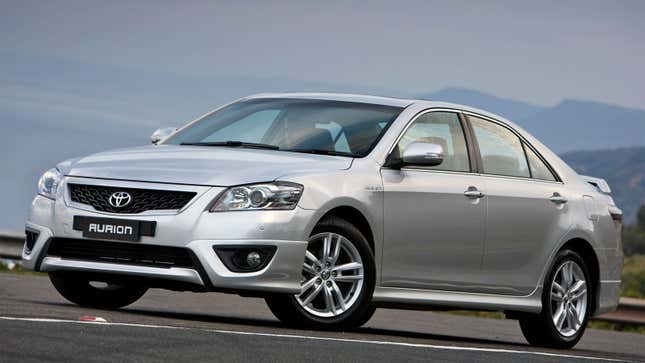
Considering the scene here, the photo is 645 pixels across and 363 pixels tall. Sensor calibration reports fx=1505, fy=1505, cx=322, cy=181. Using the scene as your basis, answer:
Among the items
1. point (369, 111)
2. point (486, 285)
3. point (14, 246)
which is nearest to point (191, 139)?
point (369, 111)

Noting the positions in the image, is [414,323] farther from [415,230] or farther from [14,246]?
[14,246]

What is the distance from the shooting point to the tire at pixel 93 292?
10468 mm

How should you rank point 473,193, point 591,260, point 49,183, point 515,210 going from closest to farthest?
1. point 49,183
2. point 473,193
3. point 515,210
4. point 591,260

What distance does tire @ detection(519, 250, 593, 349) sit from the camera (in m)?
11.5

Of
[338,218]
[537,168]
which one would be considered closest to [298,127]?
[338,218]

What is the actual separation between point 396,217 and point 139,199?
1.81 metres

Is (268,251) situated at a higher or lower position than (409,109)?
lower

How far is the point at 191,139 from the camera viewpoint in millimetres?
10961

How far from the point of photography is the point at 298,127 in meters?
10.6

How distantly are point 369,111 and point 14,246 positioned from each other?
10756 mm

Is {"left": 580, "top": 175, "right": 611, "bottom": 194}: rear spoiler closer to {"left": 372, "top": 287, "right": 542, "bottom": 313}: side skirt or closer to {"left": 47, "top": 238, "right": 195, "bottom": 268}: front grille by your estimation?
{"left": 372, "top": 287, "right": 542, "bottom": 313}: side skirt

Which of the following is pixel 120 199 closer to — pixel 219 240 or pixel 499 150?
pixel 219 240

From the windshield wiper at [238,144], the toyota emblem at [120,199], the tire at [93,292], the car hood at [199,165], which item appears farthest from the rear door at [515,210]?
the toyota emblem at [120,199]

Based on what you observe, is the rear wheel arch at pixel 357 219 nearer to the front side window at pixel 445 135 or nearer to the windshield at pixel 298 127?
the windshield at pixel 298 127
